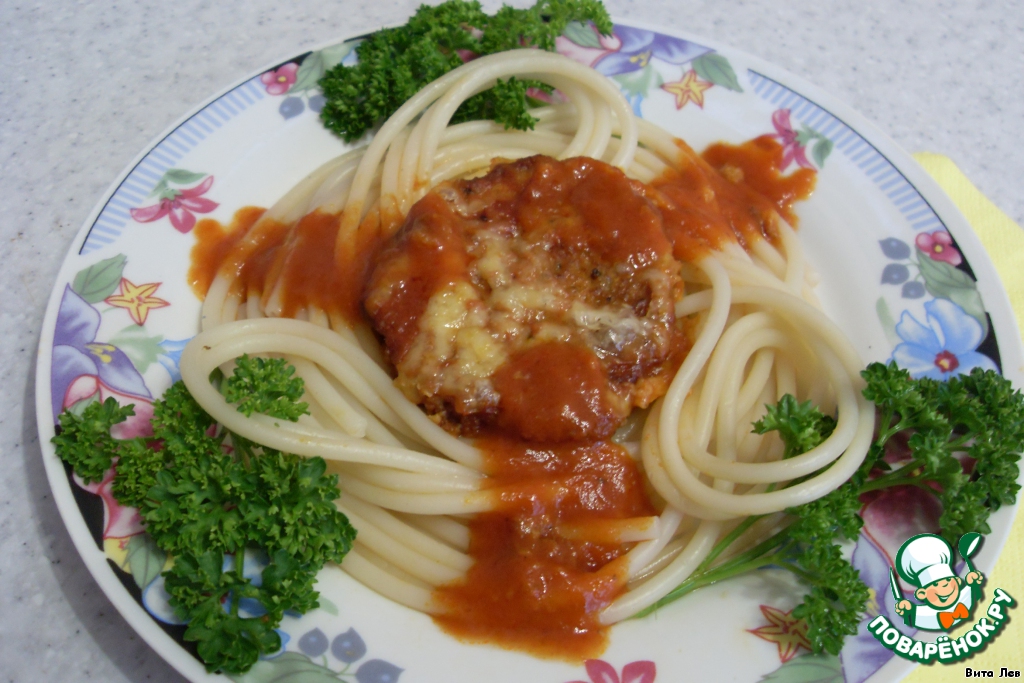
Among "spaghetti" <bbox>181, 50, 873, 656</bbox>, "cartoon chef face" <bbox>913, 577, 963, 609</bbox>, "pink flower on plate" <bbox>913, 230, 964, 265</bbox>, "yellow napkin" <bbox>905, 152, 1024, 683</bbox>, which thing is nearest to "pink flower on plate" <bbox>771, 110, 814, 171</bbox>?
"spaghetti" <bbox>181, 50, 873, 656</bbox>

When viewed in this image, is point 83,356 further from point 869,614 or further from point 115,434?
point 869,614

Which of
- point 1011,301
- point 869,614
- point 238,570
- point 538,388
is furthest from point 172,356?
point 1011,301

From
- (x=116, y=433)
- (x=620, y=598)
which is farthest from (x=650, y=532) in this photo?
(x=116, y=433)

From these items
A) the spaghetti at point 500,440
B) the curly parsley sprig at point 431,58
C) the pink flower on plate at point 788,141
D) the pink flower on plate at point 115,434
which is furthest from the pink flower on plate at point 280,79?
the pink flower on plate at point 788,141

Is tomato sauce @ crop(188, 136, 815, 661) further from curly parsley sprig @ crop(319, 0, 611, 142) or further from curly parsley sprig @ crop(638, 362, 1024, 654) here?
curly parsley sprig @ crop(319, 0, 611, 142)

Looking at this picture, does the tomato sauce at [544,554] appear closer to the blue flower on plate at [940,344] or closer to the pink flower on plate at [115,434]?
the pink flower on plate at [115,434]

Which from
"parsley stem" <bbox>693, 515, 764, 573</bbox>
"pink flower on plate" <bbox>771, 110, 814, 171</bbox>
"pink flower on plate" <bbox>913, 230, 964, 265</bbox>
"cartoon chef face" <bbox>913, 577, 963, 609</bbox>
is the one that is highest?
"pink flower on plate" <bbox>771, 110, 814, 171</bbox>

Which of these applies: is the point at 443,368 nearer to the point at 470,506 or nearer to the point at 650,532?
the point at 470,506
